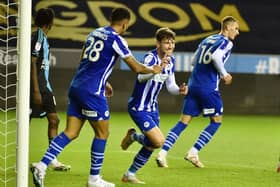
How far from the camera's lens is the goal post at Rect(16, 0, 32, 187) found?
17.2ft

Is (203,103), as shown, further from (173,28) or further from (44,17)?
(173,28)

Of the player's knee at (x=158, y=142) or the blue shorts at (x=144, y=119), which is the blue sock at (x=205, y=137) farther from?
the player's knee at (x=158, y=142)

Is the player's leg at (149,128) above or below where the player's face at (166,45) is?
below

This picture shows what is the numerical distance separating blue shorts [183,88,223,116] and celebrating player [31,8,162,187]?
220cm

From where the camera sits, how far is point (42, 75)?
737 centimetres

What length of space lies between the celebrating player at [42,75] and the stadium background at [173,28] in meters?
6.97

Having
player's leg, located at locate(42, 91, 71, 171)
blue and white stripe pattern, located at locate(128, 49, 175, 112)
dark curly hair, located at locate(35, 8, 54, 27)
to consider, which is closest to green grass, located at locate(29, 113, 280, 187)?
player's leg, located at locate(42, 91, 71, 171)

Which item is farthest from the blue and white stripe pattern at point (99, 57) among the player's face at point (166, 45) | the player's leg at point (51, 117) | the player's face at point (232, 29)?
the player's face at point (232, 29)

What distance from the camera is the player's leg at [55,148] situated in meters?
6.14

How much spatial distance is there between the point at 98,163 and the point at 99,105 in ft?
1.52

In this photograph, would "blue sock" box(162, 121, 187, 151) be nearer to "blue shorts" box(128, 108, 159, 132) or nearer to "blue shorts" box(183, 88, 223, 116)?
"blue shorts" box(183, 88, 223, 116)

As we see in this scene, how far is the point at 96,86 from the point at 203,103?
2.34m

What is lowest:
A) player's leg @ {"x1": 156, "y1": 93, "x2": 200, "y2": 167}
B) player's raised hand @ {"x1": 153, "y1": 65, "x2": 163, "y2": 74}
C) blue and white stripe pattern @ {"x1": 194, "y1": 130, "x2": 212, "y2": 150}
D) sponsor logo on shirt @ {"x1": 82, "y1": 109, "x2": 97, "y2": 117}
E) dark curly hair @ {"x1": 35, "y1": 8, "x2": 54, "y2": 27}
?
blue and white stripe pattern @ {"x1": 194, "y1": 130, "x2": 212, "y2": 150}

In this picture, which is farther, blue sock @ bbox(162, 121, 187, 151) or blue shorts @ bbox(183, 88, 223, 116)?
blue shorts @ bbox(183, 88, 223, 116)
